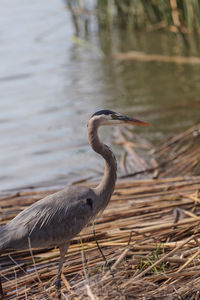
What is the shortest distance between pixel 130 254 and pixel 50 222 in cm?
61

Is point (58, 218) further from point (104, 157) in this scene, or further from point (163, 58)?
point (163, 58)

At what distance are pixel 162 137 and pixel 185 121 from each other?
0.69m

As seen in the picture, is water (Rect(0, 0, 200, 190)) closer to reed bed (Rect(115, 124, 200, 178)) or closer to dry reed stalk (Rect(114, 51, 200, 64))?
dry reed stalk (Rect(114, 51, 200, 64))

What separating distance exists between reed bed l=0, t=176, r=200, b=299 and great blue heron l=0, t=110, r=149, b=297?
15cm

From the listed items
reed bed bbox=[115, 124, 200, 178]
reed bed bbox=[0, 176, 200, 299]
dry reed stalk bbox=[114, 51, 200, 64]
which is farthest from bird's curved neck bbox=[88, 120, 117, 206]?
dry reed stalk bbox=[114, 51, 200, 64]

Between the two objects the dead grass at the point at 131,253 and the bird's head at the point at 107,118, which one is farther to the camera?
the bird's head at the point at 107,118

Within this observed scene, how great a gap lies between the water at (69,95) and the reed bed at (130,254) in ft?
5.48

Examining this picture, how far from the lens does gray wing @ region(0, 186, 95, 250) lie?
3.51 metres

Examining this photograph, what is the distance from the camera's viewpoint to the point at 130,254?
11.9ft

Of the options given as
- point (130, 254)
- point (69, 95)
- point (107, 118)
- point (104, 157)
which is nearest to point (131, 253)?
point (130, 254)

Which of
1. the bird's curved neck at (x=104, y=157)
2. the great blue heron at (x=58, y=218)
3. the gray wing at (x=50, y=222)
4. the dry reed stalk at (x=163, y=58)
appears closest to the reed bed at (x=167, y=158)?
the bird's curved neck at (x=104, y=157)

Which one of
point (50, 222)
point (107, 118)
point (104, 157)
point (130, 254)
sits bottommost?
Result: point (130, 254)

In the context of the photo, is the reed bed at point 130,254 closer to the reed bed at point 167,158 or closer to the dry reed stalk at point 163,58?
the reed bed at point 167,158

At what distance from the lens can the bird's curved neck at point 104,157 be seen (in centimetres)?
377
